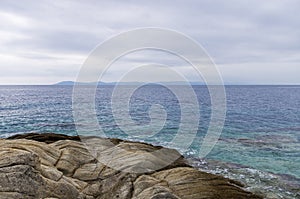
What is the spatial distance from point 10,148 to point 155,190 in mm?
7283

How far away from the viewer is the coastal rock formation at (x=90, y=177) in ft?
42.0

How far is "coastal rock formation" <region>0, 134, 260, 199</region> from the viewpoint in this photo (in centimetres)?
1279

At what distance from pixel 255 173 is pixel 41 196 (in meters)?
19.9

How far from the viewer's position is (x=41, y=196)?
12.6 m

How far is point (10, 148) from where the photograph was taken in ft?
48.4

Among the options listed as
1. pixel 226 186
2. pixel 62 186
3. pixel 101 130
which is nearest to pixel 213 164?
pixel 226 186

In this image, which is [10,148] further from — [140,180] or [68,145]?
[140,180]

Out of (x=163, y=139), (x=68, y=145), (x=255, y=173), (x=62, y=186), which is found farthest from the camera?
(x=163, y=139)

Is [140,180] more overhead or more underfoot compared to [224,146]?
more overhead

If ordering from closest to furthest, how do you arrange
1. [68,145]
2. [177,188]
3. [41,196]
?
[41,196] → [177,188] → [68,145]

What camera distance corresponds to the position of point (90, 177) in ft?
51.4

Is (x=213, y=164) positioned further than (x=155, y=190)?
Yes

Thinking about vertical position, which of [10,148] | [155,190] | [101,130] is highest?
[10,148]

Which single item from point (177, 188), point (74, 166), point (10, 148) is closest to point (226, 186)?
point (177, 188)
